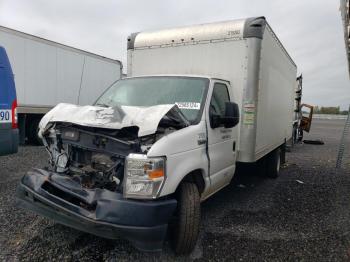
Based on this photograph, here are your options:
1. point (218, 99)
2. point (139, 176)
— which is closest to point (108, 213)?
point (139, 176)

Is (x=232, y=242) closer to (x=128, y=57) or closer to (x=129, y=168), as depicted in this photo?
(x=129, y=168)

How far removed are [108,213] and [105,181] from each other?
0.46 metres

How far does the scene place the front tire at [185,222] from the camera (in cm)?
359

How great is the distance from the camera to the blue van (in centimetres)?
581

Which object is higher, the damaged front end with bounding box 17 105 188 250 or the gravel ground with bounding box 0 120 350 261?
the damaged front end with bounding box 17 105 188 250

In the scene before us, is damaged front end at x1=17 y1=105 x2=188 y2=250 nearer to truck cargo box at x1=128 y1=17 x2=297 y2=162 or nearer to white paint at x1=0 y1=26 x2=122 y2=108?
truck cargo box at x1=128 y1=17 x2=297 y2=162

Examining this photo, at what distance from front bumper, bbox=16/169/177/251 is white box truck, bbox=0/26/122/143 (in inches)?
244

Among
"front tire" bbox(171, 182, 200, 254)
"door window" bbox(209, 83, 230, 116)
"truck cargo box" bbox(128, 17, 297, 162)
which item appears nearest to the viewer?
"front tire" bbox(171, 182, 200, 254)

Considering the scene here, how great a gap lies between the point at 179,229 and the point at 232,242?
88 cm

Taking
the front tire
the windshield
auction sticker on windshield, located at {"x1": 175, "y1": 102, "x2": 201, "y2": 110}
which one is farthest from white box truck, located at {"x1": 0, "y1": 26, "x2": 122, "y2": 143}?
the front tire

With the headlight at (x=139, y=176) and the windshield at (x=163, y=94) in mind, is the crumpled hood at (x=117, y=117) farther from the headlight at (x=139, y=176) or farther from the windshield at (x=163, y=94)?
the windshield at (x=163, y=94)

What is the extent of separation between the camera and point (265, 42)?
544 cm

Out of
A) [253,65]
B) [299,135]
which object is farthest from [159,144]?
[299,135]

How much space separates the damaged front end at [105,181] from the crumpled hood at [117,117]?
17 millimetres
